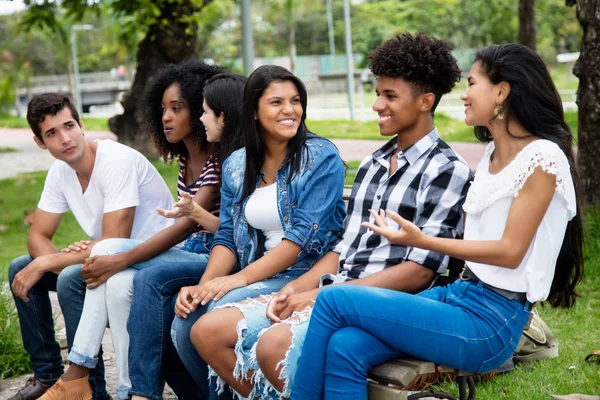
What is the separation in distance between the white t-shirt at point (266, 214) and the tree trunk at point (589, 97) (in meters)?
2.67

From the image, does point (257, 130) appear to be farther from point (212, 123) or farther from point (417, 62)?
point (417, 62)

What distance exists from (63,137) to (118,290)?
→ 0.92 m

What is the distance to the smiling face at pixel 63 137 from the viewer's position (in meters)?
4.17

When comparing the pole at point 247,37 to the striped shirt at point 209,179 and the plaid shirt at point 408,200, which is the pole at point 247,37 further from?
the plaid shirt at point 408,200

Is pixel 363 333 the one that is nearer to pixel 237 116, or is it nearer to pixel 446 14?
pixel 237 116

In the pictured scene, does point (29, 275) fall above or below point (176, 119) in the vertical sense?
below

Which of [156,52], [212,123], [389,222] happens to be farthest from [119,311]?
[156,52]

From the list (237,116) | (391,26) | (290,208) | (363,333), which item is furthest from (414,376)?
(391,26)

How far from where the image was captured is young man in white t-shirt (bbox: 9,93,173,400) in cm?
403

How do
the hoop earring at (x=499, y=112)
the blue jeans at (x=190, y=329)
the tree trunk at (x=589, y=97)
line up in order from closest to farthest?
1. the hoop earring at (x=499, y=112)
2. the blue jeans at (x=190, y=329)
3. the tree trunk at (x=589, y=97)

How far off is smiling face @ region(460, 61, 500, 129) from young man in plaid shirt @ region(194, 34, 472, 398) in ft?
0.80

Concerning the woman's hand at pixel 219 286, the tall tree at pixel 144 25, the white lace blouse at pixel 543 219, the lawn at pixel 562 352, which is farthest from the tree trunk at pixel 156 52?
the white lace blouse at pixel 543 219

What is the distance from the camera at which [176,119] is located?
4273 millimetres

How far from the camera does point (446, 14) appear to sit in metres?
40.8
